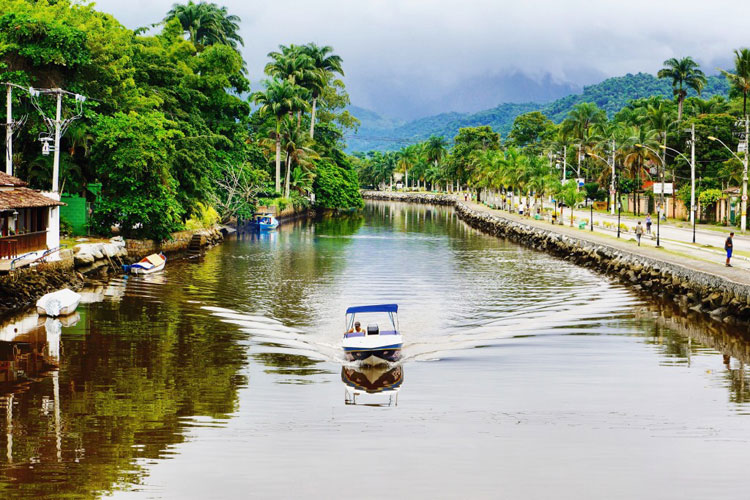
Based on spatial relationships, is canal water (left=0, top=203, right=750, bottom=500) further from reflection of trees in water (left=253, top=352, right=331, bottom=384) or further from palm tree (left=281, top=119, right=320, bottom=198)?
palm tree (left=281, top=119, right=320, bottom=198)

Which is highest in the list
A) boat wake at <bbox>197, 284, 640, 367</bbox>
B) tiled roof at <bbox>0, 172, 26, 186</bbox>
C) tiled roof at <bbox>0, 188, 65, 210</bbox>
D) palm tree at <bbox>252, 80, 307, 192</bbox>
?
palm tree at <bbox>252, 80, 307, 192</bbox>

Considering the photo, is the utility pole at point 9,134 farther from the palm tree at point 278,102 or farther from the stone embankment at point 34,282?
the palm tree at point 278,102

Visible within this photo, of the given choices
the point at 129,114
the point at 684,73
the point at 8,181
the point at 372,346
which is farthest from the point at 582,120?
the point at 372,346

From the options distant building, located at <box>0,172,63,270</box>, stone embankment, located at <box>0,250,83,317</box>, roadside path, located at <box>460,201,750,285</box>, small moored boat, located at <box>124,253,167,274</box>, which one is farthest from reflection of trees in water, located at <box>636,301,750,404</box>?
small moored boat, located at <box>124,253,167,274</box>

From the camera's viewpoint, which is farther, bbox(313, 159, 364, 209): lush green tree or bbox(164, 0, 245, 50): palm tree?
bbox(313, 159, 364, 209): lush green tree

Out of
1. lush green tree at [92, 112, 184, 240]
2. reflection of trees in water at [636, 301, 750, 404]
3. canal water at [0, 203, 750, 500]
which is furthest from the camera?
lush green tree at [92, 112, 184, 240]

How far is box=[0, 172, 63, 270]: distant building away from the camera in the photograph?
43.1 metres

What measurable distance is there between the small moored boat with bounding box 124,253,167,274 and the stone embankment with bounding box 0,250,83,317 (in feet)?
21.6

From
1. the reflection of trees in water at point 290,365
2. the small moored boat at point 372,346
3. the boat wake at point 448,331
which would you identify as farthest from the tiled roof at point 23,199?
the small moored boat at point 372,346

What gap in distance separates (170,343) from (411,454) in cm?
1682

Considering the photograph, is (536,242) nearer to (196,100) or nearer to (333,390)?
(196,100)

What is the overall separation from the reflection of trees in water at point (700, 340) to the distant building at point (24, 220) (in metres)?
31.2

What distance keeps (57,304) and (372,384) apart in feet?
61.3

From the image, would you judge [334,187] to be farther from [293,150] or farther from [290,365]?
[290,365]
